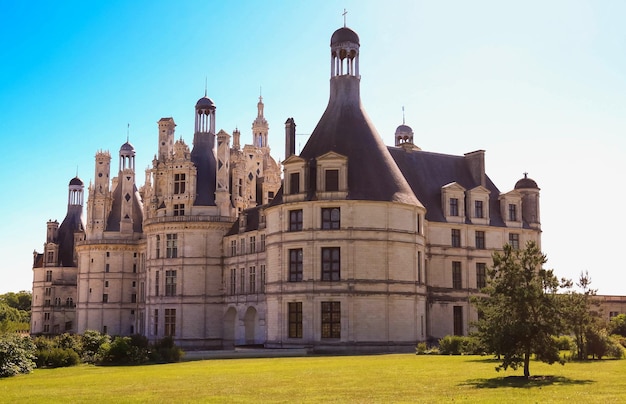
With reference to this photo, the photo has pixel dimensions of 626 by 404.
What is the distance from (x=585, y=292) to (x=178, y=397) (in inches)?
728

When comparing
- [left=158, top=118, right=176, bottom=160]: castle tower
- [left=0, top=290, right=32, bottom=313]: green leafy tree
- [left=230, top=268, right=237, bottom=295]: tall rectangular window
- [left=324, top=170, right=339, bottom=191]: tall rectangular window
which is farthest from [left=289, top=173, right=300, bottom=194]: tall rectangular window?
[left=0, top=290, right=32, bottom=313]: green leafy tree

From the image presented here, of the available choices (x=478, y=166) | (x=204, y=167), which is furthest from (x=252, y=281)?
(x=478, y=166)

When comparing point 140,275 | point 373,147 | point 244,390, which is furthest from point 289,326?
point 140,275

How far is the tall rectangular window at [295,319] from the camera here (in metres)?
54.3

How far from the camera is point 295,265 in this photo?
5509 centimetres

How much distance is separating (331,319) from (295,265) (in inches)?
180

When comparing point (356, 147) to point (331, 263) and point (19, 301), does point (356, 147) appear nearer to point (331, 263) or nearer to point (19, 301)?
point (331, 263)

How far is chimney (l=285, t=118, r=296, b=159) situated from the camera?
→ 63500mm

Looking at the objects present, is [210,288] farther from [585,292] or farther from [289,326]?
[585,292]

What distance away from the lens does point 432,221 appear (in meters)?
61.3

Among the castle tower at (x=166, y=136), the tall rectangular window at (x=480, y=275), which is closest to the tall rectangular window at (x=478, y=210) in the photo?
the tall rectangular window at (x=480, y=275)

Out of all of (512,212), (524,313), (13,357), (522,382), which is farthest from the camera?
(512,212)

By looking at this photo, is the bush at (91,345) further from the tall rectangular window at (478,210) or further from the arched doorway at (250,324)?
the tall rectangular window at (478,210)

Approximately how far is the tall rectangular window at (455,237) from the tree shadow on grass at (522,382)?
34.5 metres
